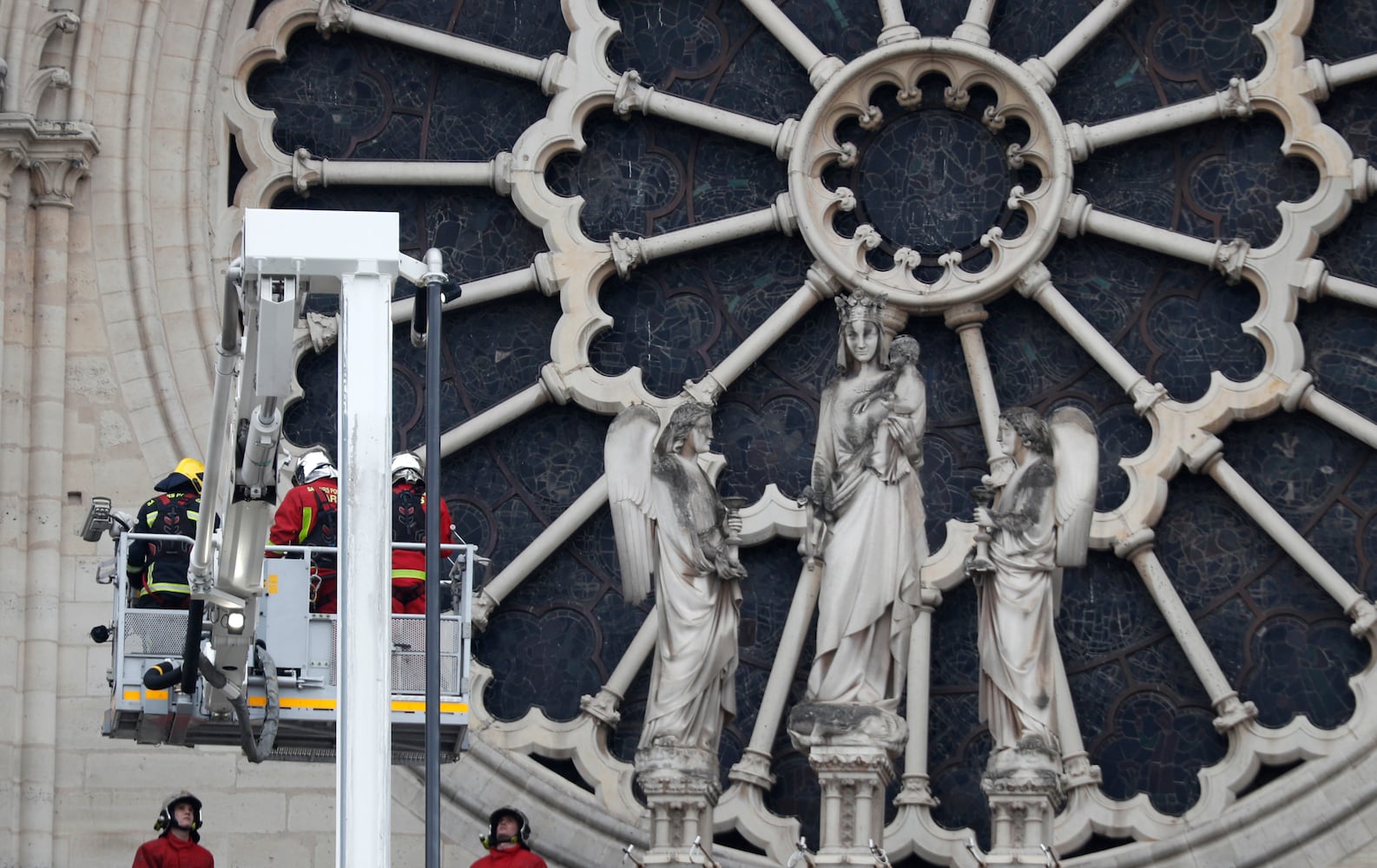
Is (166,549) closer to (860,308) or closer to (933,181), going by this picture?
(860,308)

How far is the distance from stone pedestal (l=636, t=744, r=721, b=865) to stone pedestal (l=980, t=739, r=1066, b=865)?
1.42m

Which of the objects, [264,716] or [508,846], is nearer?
[264,716]

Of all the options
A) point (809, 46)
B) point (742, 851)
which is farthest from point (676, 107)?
point (742, 851)

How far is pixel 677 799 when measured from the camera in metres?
19.9

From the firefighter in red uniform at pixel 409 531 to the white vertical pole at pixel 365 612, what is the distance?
3.13 m

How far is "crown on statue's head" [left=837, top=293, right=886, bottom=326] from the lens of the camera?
67.2 ft

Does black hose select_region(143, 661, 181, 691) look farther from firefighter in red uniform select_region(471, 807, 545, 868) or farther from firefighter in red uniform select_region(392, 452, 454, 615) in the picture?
firefighter in red uniform select_region(471, 807, 545, 868)

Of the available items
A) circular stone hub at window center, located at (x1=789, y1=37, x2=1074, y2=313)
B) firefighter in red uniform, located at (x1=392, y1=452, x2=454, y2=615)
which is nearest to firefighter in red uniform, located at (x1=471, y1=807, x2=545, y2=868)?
firefighter in red uniform, located at (x1=392, y1=452, x2=454, y2=615)

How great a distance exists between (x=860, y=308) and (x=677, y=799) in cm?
273

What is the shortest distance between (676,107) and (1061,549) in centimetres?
476

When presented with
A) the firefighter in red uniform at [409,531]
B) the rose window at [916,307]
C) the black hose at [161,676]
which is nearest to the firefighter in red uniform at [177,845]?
the black hose at [161,676]

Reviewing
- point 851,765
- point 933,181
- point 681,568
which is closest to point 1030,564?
point 851,765

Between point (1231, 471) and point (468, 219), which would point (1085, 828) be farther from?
point (468, 219)

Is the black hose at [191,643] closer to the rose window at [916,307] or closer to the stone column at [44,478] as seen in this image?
the stone column at [44,478]
